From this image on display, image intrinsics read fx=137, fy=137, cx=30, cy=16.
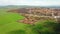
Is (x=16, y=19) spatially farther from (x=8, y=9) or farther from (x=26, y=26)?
(x=8, y=9)

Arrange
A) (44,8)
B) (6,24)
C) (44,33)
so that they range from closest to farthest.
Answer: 1. (44,33)
2. (6,24)
3. (44,8)

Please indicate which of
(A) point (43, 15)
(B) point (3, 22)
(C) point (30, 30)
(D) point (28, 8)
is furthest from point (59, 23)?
(B) point (3, 22)

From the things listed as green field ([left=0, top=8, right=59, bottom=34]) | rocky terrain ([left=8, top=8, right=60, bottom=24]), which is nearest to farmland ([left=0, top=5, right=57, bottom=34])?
green field ([left=0, top=8, right=59, bottom=34])

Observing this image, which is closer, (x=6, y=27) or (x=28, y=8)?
(x=6, y=27)

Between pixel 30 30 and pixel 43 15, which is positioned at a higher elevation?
pixel 43 15

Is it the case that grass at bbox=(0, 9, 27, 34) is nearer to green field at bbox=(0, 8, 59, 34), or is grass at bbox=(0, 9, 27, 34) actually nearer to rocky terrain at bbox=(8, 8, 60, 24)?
green field at bbox=(0, 8, 59, 34)

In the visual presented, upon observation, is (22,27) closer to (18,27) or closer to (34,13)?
(18,27)

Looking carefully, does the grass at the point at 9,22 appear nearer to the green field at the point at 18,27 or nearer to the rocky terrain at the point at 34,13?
the green field at the point at 18,27

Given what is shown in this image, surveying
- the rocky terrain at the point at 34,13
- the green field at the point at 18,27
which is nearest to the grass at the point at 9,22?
the green field at the point at 18,27
